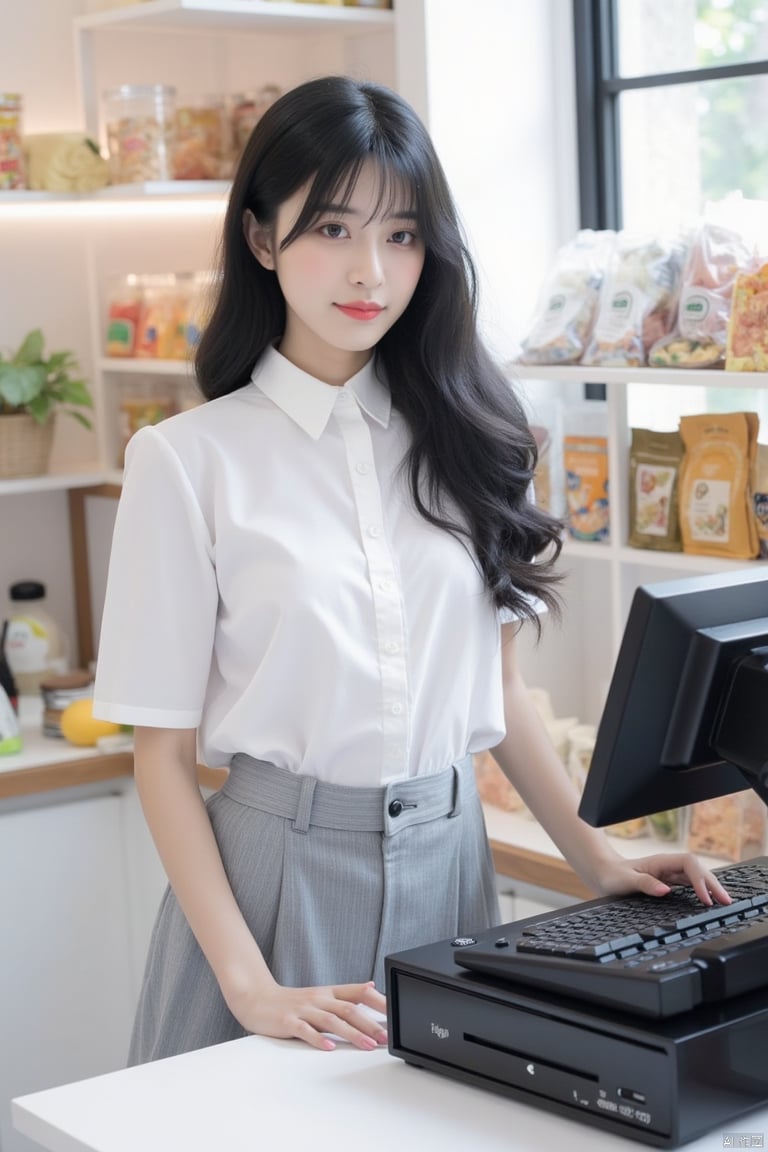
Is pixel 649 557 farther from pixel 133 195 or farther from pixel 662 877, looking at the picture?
pixel 133 195

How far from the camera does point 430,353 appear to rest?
1783mm

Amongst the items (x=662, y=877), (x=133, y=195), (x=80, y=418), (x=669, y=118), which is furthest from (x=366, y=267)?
(x=80, y=418)

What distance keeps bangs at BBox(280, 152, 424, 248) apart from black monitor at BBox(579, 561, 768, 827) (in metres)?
0.59

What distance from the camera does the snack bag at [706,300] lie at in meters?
2.32

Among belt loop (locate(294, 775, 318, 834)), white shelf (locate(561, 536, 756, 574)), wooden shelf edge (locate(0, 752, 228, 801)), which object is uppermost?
white shelf (locate(561, 536, 756, 574))

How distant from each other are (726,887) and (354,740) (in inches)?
16.4

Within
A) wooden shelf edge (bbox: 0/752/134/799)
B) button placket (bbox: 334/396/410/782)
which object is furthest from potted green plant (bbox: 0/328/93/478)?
button placket (bbox: 334/396/410/782)

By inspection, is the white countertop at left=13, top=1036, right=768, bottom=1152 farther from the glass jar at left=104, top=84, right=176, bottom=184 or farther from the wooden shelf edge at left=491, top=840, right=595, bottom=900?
the glass jar at left=104, top=84, right=176, bottom=184

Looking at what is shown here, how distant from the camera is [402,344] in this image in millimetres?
1811

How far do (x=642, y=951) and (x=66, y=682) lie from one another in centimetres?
201

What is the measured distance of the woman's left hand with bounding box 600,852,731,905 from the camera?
1.38 metres

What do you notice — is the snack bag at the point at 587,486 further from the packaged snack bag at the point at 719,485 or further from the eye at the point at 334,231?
the eye at the point at 334,231

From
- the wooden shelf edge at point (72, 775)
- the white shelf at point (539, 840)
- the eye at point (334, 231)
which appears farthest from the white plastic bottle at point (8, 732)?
the eye at point (334, 231)

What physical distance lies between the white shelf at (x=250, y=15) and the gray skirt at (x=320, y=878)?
1.60 m
